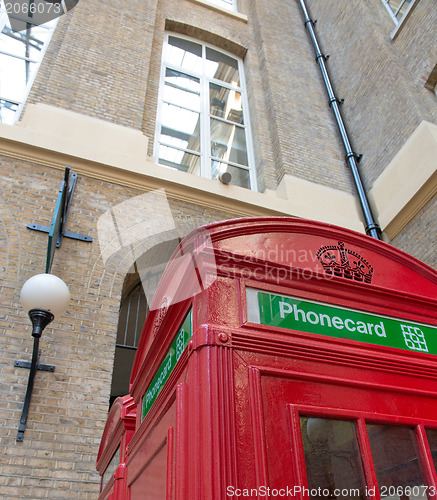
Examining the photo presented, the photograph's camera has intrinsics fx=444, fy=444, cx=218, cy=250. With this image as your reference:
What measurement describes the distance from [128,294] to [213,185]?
2208mm

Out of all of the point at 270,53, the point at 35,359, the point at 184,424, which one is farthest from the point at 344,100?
the point at 184,424

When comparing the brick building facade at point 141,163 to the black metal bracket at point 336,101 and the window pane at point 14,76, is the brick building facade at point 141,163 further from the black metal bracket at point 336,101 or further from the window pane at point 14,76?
the window pane at point 14,76

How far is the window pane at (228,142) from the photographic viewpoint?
8807mm

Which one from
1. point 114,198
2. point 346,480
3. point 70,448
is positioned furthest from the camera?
point 114,198

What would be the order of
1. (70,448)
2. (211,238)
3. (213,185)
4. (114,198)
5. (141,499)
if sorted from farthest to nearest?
(213,185) < (114,198) < (70,448) < (141,499) < (211,238)

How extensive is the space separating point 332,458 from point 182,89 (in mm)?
9218

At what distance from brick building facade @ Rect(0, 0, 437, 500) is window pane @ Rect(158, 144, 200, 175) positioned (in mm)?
345

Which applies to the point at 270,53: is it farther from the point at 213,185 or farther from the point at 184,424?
the point at 184,424

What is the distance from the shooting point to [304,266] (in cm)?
168

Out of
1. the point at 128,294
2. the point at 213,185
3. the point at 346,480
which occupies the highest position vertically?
the point at 213,185

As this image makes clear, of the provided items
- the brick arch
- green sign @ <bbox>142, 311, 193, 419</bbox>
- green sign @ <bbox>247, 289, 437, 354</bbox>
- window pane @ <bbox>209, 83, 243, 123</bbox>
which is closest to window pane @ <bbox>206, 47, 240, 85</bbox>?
the brick arch

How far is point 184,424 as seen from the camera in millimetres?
1393

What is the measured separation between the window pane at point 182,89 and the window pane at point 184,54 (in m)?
0.52

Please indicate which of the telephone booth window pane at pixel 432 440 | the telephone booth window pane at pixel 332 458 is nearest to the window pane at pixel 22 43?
A: the telephone booth window pane at pixel 332 458
